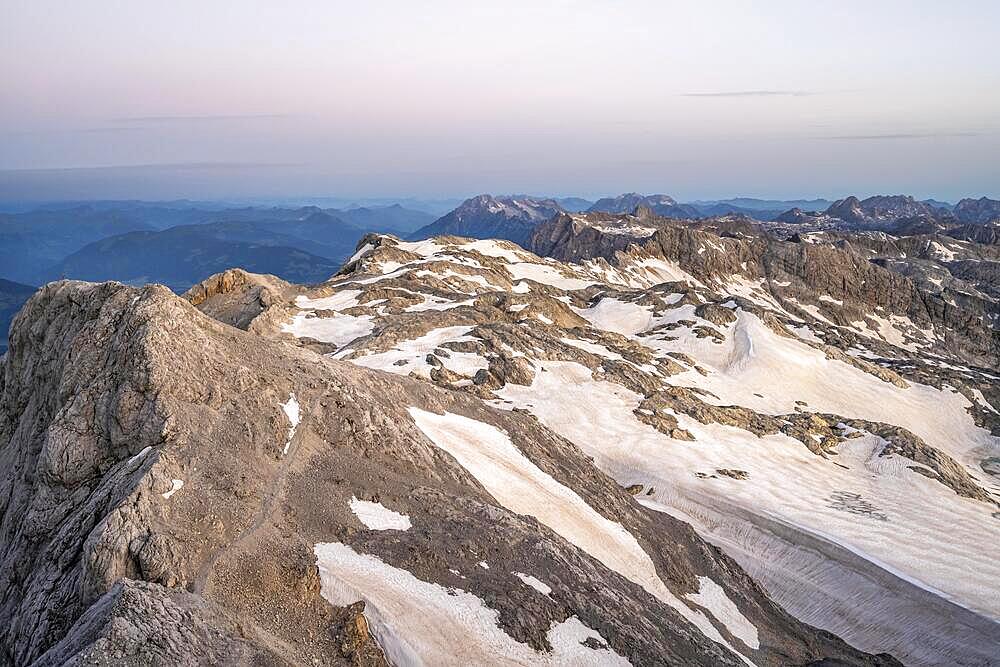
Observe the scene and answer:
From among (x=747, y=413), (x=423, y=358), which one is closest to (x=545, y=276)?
(x=747, y=413)

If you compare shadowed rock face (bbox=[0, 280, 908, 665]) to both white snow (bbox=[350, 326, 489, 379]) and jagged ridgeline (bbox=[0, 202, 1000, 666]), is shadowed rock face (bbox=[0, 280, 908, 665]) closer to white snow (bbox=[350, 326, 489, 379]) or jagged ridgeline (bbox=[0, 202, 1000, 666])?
jagged ridgeline (bbox=[0, 202, 1000, 666])

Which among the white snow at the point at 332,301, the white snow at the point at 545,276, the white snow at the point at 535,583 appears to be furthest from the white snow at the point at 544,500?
the white snow at the point at 545,276

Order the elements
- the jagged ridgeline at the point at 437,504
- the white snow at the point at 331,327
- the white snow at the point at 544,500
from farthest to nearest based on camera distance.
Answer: the white snow at the point at 331,327 → the white snow at the point at 544,500 → the jagged ridgeline at the point at 437,504

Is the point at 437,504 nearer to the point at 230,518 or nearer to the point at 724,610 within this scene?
the point at 230,518

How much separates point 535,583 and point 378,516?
718cm

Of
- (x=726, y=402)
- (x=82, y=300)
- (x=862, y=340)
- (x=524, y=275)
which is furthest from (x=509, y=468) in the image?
(x=862, y=340)

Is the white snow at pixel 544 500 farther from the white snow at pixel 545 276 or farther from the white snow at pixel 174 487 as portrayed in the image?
the white snow at pixel 545 276

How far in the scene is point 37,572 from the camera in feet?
69.9

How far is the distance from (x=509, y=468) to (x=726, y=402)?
1865 inches

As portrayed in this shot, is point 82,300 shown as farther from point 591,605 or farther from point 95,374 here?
point 591,605

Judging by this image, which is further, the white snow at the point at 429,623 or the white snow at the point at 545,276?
the white snow at the point at 545,276

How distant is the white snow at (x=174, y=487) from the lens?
21431 millimetres

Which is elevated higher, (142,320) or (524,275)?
(142,320)

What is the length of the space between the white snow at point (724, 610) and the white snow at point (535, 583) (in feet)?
45.9
